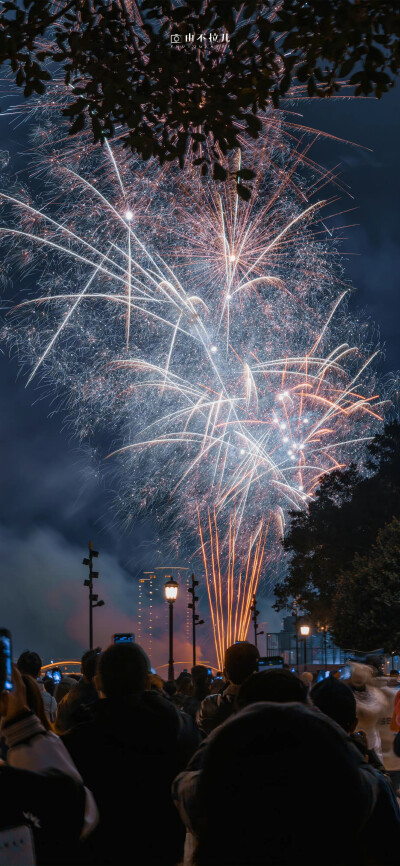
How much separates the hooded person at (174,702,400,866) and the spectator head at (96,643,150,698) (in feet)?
5.89

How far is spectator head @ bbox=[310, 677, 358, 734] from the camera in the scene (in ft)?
15.8

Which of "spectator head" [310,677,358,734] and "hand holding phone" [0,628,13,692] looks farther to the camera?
"spectator head" [310,677,358,734]

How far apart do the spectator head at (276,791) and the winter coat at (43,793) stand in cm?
45

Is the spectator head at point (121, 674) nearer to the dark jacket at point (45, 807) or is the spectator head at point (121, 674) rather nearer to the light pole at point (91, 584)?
the dark jacket at point (45, 807)

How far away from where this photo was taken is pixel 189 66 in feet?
18.2

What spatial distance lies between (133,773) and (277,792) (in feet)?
6.35

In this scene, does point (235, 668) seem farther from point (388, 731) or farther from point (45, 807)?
point (388, 731)

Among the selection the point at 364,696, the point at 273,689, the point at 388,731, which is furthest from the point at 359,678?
the point at 273,689

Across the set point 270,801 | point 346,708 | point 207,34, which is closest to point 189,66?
point 207,34

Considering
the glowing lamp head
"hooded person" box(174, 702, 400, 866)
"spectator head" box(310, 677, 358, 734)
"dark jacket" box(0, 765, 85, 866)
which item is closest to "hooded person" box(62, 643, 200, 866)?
"spectator head" box(310, 677, 358, 734)

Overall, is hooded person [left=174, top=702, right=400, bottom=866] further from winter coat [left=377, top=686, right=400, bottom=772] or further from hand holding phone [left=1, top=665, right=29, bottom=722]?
winter coat [left=377, top=686, right=400, bottom=772]

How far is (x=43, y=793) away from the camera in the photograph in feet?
7.97

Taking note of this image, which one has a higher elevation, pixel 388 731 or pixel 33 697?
pixel 33 697

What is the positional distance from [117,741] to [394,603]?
Result: 3272cm
